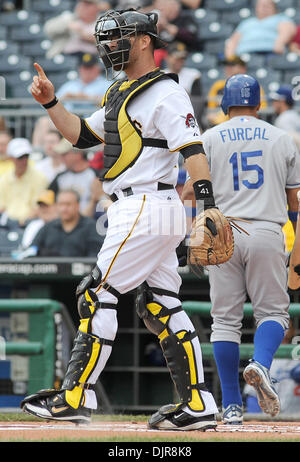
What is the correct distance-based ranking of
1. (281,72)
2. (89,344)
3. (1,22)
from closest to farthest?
1. (89,344)
2. (281,72)
3. (1,22)

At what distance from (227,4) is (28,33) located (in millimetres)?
2861

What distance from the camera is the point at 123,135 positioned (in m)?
→ 4.38

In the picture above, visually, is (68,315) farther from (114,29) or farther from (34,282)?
(114,29)

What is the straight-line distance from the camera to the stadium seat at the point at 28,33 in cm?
1382

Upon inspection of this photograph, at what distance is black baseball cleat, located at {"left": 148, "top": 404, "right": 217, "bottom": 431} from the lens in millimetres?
4312

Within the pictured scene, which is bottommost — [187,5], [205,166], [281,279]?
[281,279]

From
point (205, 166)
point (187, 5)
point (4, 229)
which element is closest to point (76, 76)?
point (187, 5)

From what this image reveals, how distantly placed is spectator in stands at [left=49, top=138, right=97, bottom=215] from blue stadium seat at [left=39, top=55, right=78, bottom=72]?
3.36m

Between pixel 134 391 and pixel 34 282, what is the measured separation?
4.20 feet

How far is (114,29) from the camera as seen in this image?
4457mm

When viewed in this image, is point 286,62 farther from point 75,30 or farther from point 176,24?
point 75,30

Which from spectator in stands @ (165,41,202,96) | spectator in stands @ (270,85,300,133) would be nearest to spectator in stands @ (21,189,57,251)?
spectator in stands @ (165,41,202,96)

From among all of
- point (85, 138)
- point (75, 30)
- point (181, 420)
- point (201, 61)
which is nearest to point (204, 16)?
point (201, 61)

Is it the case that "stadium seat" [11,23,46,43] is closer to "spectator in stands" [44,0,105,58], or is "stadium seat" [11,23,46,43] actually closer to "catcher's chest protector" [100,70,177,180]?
"spectator in stands" [44,0,105,58]
